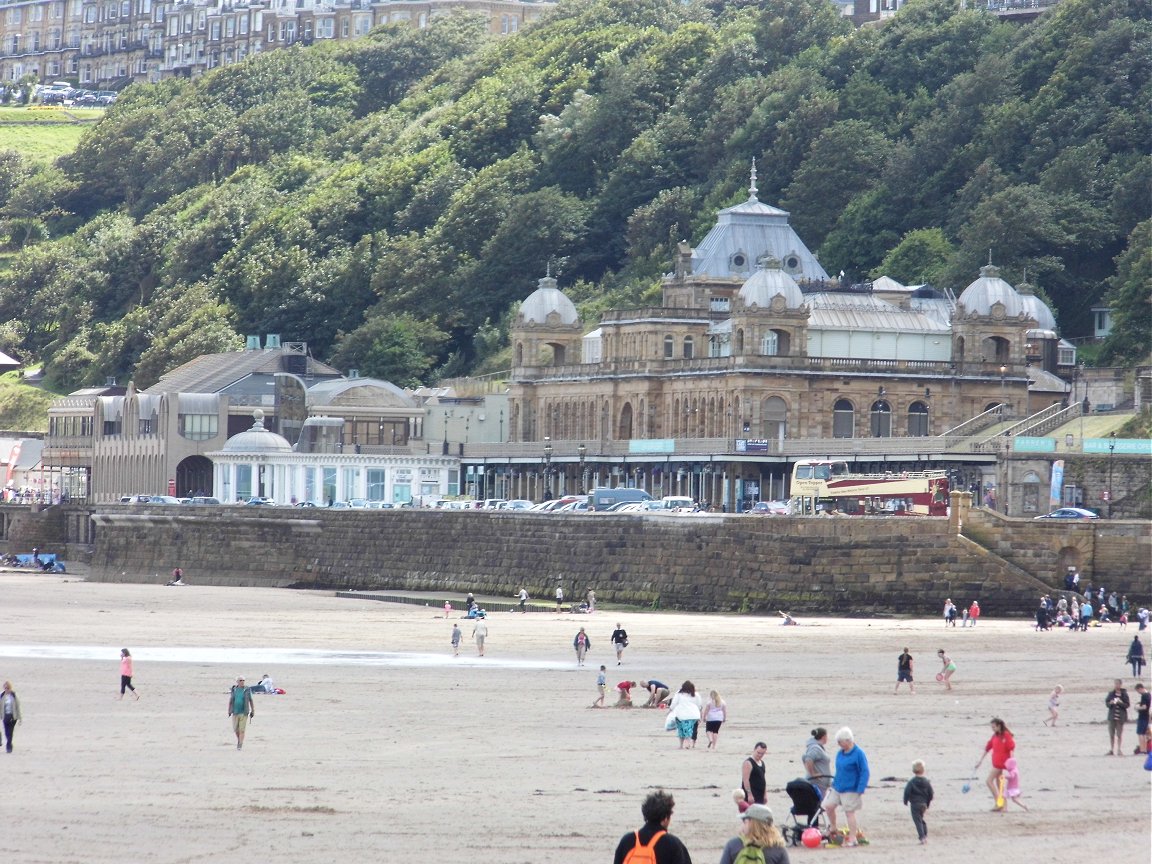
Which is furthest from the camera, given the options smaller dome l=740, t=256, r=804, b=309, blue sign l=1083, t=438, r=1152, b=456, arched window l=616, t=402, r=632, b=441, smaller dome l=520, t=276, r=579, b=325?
smaller dome l=520, t=276, r=579, b=325

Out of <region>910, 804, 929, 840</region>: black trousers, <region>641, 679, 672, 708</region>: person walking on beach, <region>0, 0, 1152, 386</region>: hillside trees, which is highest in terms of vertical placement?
<region>0, 0, 1152, 386</region>: hillside trees

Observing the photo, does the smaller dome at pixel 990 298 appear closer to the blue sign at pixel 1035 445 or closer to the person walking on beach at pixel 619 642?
the blue sign at pixel 1035 445

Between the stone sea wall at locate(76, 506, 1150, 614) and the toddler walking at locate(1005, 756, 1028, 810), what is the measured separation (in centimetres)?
2887

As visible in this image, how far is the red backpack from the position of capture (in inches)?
850

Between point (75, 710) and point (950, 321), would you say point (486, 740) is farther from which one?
point (950, 321)

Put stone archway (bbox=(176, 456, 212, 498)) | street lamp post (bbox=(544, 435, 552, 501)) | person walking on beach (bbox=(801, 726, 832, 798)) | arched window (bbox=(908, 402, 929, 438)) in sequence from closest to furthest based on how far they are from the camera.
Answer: person walking on beach (bbox=(801, 726, 832, 798)), arched window (bbox=(908, 402, 929, 438)), street lamp post (bbox=(544, 435, 552, 501)), stone archway (bbox=(176, 456, 212, 498))

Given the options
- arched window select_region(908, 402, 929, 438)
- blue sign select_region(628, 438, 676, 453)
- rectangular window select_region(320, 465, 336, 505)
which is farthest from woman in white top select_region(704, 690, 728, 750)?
rectangular window select_region(320, 465, 336, 505)

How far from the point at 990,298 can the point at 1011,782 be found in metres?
65.4

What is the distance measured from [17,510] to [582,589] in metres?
47.6

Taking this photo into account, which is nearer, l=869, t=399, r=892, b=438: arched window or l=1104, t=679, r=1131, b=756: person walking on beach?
l=1104, t=679, r=1131, b=756: person walking on beach

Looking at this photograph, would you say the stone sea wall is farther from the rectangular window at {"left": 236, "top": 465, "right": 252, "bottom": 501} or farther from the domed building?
the domed building

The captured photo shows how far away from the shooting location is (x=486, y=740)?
36875 millimetres

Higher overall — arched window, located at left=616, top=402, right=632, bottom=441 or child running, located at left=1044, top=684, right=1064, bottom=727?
arched window, located at left=616, top=402, right=632, bottom=441

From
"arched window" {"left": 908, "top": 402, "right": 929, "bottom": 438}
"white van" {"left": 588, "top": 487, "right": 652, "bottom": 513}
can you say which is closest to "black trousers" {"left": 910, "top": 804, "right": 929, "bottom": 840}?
"white van" {"left": 588, "top": 487, "right": 652, "bottom": 513}
